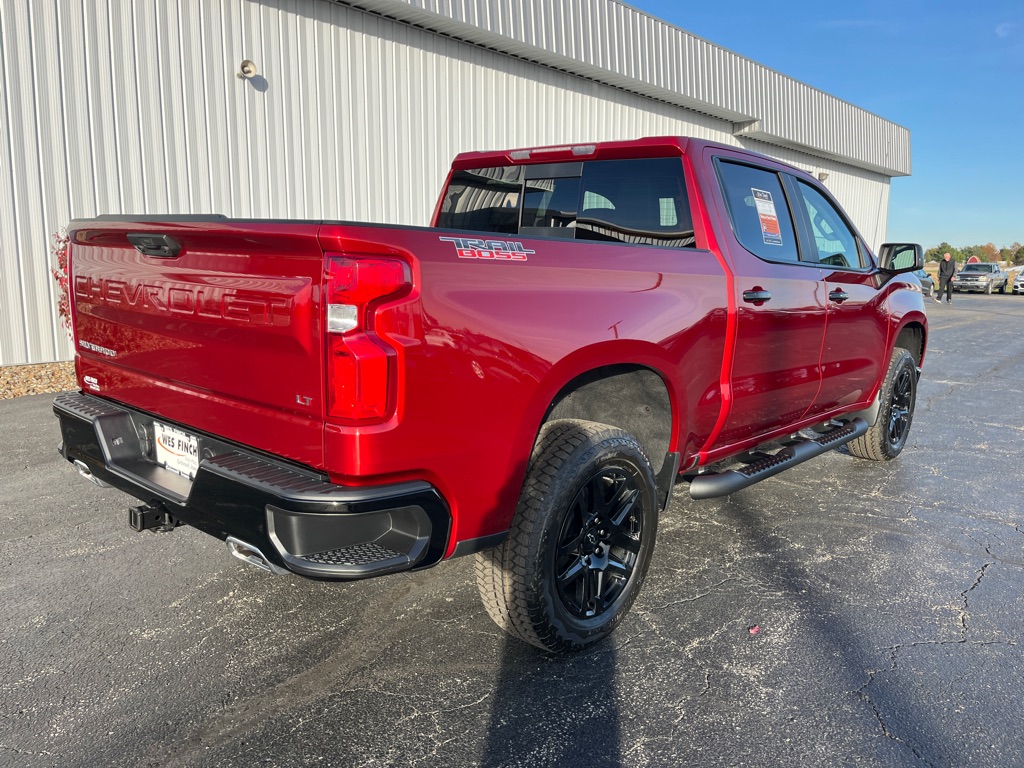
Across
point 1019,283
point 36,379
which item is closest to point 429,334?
point 36,379

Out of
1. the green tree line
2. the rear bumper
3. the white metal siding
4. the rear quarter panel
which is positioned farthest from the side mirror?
the green tree line

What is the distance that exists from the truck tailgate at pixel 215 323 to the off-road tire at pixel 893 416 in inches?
168

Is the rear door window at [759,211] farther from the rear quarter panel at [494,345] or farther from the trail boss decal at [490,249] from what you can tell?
the trail boss decal at [490,249]

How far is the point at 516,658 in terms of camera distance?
8.96 feet

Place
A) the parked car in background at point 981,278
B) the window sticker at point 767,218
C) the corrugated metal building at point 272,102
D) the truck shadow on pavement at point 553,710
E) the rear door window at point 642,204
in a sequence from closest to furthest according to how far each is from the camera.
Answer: the truck shadow on pavement at point 553,710, the rear door window at point 642,204, the window sticker at point 767,218, the corrugated metal building at point 272,102, the parked car in background at point 981,278

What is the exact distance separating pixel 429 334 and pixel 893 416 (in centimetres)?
452

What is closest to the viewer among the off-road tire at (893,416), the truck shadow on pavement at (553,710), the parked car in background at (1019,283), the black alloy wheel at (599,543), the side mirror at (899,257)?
the truck shadow on pavement at (553,710)

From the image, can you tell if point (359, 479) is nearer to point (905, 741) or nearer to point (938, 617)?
point (905, 741)

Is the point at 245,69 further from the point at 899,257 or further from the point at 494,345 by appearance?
the point at 494,345

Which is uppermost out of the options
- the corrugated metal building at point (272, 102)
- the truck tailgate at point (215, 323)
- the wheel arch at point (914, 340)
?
the corrugated metal building at point (272, 102)

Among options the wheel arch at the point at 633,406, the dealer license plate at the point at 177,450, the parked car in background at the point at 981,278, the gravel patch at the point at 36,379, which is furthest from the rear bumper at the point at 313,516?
the parked car in background at the point at 981,278

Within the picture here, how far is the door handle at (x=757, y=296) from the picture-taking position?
3424 millimetres

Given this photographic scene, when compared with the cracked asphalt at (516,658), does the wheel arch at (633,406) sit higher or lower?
higher

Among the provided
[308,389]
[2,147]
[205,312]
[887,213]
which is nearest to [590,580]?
[308,389]
